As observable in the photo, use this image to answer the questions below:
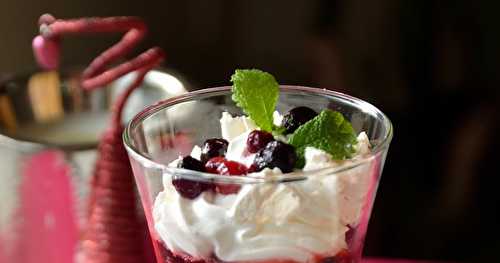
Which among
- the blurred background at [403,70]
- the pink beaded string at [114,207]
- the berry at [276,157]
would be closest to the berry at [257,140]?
the berry at [276,157]

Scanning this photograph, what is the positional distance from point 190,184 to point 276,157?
0.07 metres

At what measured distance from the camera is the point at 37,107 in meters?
1.42

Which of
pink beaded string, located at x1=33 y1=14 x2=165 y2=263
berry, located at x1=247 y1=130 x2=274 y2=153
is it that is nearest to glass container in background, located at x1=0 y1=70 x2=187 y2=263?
pink beaded string, located at x1=33 y1=14 x2=165 y2=263

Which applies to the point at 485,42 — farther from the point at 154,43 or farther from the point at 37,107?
the point at 37,107

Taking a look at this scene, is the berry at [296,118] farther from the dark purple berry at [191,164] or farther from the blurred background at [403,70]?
the blurred background at [403,70]

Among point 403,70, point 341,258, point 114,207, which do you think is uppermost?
point 341,258

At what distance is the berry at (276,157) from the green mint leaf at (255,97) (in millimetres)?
71

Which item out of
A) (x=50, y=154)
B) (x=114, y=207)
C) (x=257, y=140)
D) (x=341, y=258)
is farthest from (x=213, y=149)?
(x=50, y=154)

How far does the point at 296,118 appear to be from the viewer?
0.73m

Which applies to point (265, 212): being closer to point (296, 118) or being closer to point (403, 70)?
point (296, 118)

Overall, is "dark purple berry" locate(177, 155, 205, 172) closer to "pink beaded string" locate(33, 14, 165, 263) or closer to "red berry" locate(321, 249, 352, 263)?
"red berry" locate(321, 249, 352, 263)

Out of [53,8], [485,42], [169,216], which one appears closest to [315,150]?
[169,216]

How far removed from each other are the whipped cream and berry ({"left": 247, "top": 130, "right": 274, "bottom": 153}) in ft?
0.15

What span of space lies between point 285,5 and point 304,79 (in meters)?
0.18
